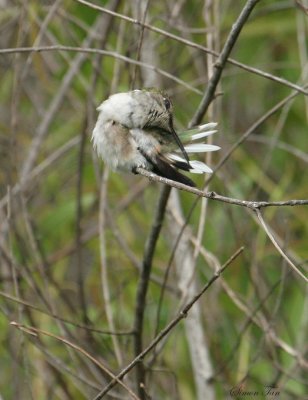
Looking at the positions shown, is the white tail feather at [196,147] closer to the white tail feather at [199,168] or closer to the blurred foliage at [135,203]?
the white tail feather at [199,168]

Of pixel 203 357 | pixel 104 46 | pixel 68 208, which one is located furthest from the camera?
pixel 68 208

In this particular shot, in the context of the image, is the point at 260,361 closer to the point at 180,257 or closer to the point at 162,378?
the point at 162,378

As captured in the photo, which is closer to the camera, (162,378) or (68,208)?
(162,378)

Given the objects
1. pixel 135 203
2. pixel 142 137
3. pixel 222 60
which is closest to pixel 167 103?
pixel 142 137

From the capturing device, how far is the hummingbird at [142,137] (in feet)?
7.79

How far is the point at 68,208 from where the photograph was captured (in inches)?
166

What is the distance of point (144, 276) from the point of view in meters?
2.62

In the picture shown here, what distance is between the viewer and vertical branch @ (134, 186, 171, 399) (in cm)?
246

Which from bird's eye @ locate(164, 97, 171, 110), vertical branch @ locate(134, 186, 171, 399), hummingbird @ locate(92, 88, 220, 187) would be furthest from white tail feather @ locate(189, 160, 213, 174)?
bird's eye @ locate(164, 97, 171, 110)

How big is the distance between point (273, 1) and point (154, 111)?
2.47 m

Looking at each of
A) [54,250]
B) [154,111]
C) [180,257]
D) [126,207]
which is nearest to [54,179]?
[54,250]

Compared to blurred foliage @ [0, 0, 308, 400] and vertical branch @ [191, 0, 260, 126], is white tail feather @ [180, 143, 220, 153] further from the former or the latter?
blurred foliage @ [0, 0, 308, 400]

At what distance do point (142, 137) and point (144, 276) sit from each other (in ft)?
1.51

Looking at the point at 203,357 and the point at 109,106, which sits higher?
the point at 109,106
